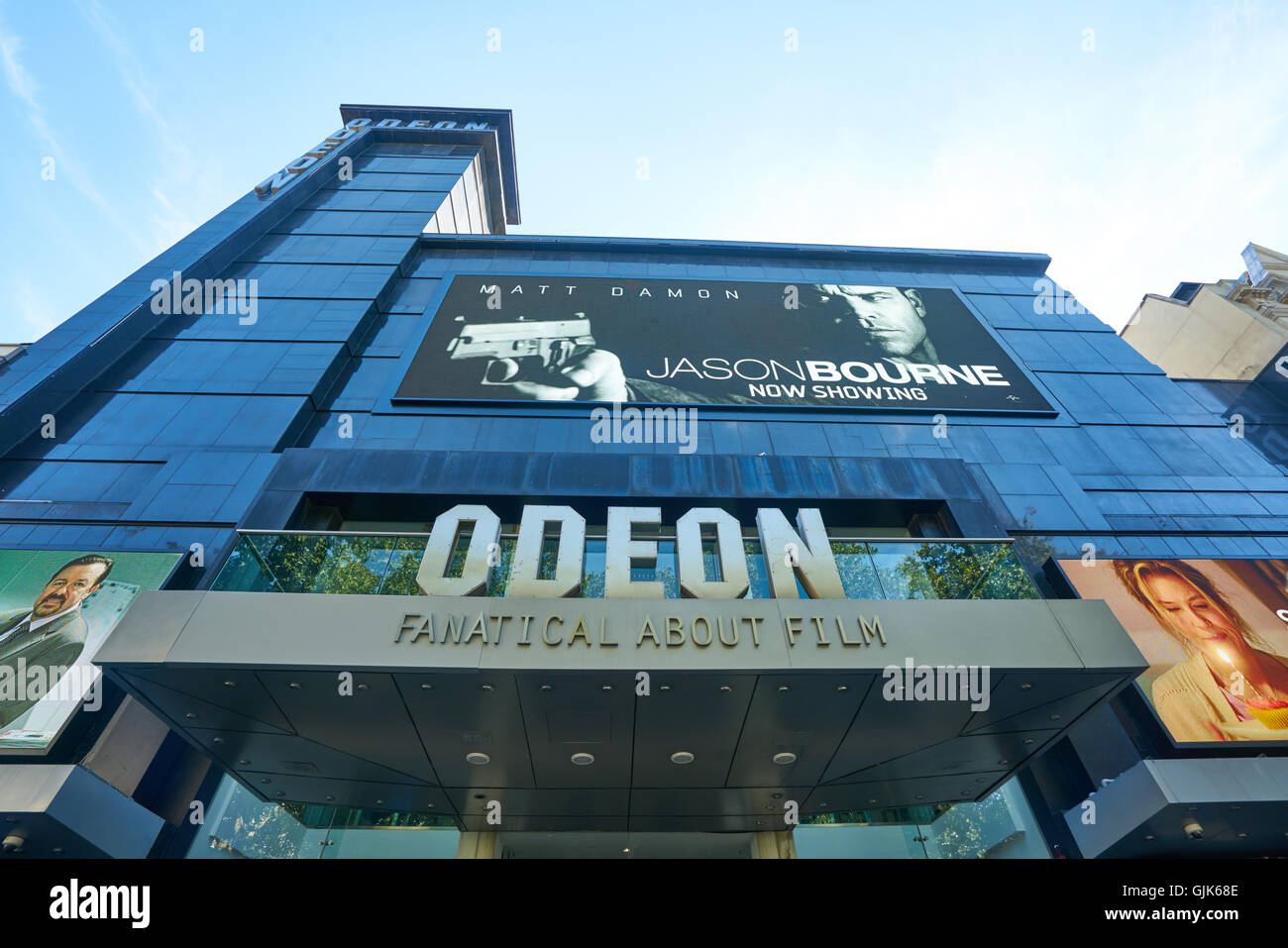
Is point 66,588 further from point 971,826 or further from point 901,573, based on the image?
point 971,826

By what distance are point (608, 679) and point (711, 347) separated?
14.3 meters

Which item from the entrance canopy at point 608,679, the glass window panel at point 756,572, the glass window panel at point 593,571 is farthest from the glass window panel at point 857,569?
the glass window panel at point 593,571

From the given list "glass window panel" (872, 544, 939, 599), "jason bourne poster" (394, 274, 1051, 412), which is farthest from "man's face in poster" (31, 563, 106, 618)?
"glass window panel" (872, 544, 939, 599)

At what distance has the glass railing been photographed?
962 centimetres

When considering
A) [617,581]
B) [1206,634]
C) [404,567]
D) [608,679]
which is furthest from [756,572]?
[1206,634]

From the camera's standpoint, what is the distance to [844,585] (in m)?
9.75

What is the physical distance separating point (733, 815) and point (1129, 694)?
7.15 m

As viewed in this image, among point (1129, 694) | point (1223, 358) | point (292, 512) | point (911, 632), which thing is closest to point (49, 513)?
point (292, 512)

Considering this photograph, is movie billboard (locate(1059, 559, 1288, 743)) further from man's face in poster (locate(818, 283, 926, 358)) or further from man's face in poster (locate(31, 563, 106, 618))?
man's face in poster (locate(31, 563, 106, 618))

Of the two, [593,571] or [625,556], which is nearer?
[625,556]

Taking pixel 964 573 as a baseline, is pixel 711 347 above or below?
above

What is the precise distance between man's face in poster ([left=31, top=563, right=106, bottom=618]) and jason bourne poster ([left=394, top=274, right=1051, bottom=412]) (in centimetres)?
802

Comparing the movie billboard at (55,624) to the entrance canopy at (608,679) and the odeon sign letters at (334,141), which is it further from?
the odeon sign letters at (334,141)

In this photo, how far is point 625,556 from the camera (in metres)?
9.73
